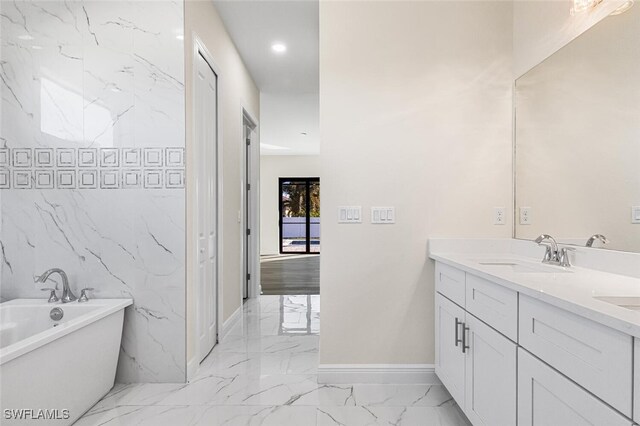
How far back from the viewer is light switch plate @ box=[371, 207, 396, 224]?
2.42m

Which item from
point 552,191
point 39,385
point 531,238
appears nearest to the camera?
point 39,385

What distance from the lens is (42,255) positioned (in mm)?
2426

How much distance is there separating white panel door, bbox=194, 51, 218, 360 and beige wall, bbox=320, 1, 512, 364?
976 mm

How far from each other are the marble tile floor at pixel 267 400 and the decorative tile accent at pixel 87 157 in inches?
56.5

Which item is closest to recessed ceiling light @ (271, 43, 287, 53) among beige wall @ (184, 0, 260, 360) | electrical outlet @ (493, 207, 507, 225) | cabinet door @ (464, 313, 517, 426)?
beige wall @ (184, 0, 260, 360)

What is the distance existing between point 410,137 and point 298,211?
803 centimetres

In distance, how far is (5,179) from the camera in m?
2.43

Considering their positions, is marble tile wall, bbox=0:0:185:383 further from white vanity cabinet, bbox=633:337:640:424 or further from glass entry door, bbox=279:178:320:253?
glass entry door, bbox=279:178:320:253

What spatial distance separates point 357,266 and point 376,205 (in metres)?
0.41

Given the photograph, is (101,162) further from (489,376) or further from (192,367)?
(489,376)

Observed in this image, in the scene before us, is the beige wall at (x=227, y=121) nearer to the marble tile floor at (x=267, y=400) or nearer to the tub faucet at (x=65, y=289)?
the marble tile floor at (x=267, y=400)

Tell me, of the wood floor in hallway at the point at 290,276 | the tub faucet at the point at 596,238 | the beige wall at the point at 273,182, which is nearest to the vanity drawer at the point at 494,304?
the tub faucet at the point at 596,238

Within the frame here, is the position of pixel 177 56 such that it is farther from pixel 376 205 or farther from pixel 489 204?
pixel 489 204

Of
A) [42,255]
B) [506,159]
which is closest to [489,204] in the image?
[506,159]
